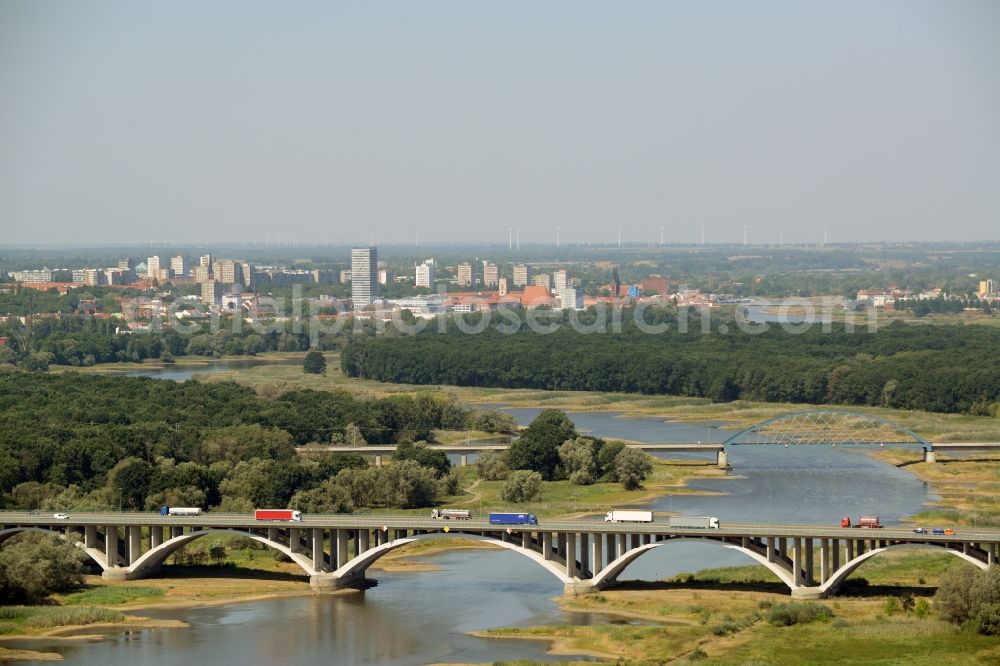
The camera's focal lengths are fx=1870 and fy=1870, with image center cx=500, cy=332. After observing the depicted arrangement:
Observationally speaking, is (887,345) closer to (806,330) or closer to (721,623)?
(806,330)

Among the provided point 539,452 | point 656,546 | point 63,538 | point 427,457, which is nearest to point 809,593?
point 656,546

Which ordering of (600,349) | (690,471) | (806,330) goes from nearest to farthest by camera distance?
(690,471) < (600,349) < (806,330)

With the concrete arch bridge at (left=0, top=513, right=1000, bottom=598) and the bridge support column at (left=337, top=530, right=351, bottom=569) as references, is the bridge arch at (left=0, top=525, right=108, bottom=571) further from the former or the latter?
the bridge support column at (left=337, top=530, right=351, bottom=569)

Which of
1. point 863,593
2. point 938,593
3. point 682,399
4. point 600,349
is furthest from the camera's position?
point 600,349

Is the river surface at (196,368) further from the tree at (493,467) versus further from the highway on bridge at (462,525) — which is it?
the highway on bridge at (462,525)

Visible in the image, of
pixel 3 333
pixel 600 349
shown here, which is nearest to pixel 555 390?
pixel 600 349

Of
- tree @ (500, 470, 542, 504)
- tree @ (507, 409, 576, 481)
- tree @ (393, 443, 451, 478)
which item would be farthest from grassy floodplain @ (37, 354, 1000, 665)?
tree @ (507, 409, 576, 481)
